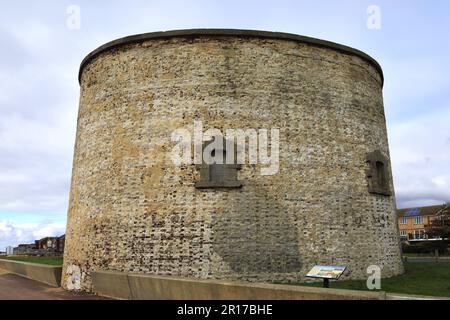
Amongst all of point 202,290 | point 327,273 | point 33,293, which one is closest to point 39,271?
point 33,293

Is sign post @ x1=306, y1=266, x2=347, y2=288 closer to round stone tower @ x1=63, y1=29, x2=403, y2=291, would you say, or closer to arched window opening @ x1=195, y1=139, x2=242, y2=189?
round stone tower @ x1=63, y1=29, x2=403, y2=291

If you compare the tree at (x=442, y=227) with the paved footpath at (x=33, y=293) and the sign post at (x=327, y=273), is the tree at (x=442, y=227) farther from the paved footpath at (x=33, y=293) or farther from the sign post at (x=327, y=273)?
the paved footpath at (x=33, y=293)

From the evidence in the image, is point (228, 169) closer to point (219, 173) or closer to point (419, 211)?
point (219, 173)

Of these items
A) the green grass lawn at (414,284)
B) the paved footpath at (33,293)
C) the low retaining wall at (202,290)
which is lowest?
the paved footpath at (33,293)

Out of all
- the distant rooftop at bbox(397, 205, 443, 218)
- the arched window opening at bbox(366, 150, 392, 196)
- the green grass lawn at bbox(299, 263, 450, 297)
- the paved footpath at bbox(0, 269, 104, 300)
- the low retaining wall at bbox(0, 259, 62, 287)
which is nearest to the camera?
the green grass lawn at bbox(299, 263, 450, 297)

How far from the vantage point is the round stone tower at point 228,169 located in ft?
38.5

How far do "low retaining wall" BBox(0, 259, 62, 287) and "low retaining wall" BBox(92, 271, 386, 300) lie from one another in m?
4.56

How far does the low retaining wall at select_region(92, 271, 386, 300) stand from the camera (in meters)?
6.43

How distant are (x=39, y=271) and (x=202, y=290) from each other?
10.6 meters

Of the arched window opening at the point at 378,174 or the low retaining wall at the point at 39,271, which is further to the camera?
the low retaining wall at the point at 39,271

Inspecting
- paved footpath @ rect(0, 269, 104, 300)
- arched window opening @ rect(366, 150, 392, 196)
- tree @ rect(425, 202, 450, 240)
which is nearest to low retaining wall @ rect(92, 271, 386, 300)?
paved footpath @ rect(0, 269, 104, 300)

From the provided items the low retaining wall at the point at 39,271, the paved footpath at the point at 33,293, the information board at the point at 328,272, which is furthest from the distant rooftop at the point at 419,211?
the information board at the point at 328,272

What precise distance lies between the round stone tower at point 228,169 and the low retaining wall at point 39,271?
0.97 meters
